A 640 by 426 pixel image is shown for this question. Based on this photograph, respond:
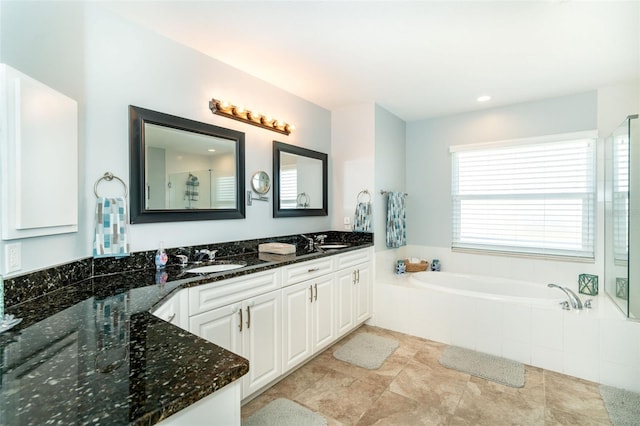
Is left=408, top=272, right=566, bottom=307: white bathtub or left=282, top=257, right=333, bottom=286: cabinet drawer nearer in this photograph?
left=282, top=257, right=333, bottom=286: cabinet drawer

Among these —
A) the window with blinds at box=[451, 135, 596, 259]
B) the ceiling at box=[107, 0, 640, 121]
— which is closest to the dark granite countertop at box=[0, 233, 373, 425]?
the ceiling at box=[107, 0, 640, 121]

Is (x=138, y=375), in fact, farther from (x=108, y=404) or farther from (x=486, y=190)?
(x=486, y=190)

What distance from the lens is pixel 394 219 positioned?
3.64 metres

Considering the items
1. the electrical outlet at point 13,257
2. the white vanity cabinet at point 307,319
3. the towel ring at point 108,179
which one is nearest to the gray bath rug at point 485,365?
the white vanity cabinet at point 307,319

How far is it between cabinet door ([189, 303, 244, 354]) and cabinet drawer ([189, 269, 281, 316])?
38 mm

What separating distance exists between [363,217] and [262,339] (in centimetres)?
180

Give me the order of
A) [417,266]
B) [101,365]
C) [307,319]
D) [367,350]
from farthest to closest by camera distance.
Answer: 1. [417,266]
2. [367,350]
3. [307,319]
4. [101,365]

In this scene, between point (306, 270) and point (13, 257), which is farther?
point (306, 270)

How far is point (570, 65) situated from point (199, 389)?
3.41 meters

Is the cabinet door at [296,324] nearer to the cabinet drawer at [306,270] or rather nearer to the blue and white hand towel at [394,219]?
the cabinet drawer at [306,270]

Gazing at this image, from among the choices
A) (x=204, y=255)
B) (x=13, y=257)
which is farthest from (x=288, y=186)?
(x=13, y=257)

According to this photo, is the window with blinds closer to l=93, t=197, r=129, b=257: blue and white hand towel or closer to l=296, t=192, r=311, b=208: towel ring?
l=296, t=192, r=311, b=208: towel ring

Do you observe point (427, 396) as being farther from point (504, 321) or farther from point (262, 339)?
point (262, 339)

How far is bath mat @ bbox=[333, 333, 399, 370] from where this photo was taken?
263 cm
